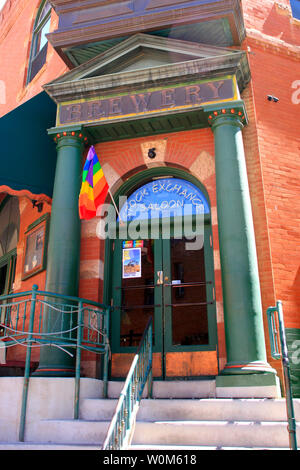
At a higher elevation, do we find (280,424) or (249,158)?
(249,158)

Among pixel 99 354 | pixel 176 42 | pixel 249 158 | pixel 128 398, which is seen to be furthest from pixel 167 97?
pixel 128 398

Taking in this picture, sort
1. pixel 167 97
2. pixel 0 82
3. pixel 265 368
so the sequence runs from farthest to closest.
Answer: pixel 0 82 → pixel 167 97 → pixel 265 368

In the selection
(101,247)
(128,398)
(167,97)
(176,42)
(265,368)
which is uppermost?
(176,42)

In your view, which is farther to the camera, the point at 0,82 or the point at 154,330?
the point at 0,82

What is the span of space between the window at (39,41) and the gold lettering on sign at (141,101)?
199 inches

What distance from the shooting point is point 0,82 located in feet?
45.8

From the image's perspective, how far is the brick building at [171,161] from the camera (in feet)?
22.8

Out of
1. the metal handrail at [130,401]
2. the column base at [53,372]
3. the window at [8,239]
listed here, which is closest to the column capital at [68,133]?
the window at [8,239]

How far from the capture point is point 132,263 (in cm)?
781

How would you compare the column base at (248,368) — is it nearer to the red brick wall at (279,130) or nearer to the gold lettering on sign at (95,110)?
the red brick wall at (279,130)

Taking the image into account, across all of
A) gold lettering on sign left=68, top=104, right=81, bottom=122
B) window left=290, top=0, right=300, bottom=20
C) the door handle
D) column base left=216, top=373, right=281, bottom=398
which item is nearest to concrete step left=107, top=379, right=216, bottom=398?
column base left=216, top=373, right=281, bottom=398

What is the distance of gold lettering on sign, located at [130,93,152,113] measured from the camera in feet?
25.6
